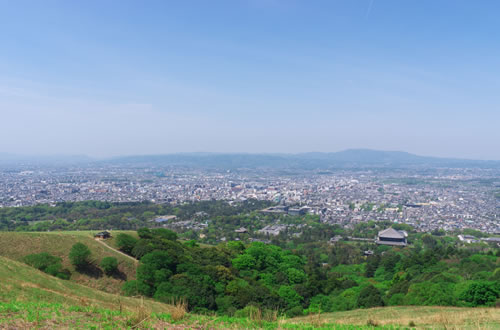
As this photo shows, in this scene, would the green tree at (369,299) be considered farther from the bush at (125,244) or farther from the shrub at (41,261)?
the shrub at (41,261)

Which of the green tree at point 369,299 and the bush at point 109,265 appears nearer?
the green tree at point 369,299

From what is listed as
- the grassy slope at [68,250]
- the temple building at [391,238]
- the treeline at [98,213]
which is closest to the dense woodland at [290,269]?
the treeline at [98,213]

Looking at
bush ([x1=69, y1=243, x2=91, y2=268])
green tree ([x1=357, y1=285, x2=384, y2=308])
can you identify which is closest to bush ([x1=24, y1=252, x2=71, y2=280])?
bush ([x1=69, y1=243, x2=91, y2=268])

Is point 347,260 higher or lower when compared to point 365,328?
lower

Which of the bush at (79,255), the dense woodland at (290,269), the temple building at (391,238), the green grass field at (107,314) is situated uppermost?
the green grass field at (107,314)

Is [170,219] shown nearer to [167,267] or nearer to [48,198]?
[48,198]

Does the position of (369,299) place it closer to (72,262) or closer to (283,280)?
(283,280)

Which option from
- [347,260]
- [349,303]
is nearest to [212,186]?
[347,260]
